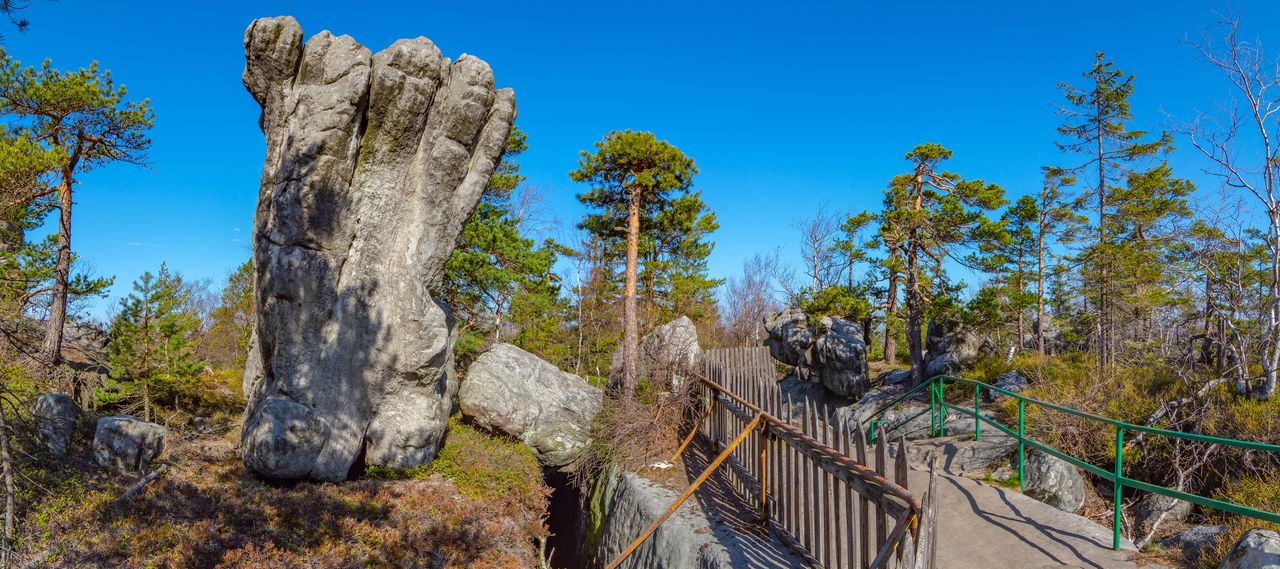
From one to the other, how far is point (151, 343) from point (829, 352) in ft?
50.5

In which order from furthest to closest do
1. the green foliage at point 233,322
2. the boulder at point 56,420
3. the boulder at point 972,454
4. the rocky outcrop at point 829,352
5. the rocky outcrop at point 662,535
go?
the green foliage at point 233,322 → the rocky outcrop at point 829,352 → the boulder at point 56,420 → the boulder at point 972,454 → the rocky outcrop at point 662,535

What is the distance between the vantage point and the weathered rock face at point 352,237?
8.88m

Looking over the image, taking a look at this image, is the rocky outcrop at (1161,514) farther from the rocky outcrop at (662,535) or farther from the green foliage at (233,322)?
the green foliage at (233,322)

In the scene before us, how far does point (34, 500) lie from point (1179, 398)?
1578 cm

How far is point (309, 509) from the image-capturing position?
7762 mm

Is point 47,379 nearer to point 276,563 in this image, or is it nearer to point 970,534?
point 276,563

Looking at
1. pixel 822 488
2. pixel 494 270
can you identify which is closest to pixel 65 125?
pixel 494 270

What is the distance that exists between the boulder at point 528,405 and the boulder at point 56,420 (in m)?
6.12

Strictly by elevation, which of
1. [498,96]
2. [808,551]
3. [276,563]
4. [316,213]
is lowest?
[276,563]

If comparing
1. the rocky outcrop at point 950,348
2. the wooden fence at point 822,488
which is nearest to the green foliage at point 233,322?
the wooden fence at point 822,488

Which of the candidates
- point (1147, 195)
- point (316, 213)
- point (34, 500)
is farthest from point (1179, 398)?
point (34, 500)

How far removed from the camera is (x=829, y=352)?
52.4 feet

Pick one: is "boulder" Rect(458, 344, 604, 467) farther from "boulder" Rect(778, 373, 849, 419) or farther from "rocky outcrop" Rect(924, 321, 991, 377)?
"rocky outcrop" Rect(924, 321, 991, 377)

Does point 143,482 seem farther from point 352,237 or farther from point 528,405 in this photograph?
point 528,405
